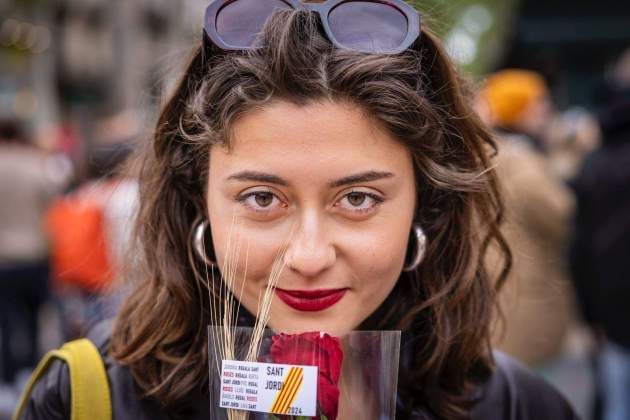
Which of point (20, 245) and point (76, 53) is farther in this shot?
point (76, 53)

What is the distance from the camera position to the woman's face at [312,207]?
60.3 inches

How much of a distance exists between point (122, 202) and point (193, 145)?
3374mm

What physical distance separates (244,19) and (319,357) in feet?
2.31

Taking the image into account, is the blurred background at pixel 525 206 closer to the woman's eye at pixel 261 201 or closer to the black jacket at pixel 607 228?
the black jacket at pixel 607 228

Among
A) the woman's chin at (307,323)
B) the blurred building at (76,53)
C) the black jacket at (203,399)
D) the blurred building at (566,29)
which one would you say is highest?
the blurred building at (76,53)

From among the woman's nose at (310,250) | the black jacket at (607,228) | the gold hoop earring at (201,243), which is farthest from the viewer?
the black jacket at (607,228)

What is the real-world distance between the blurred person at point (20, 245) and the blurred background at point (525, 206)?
1cm

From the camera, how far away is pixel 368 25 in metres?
1.65

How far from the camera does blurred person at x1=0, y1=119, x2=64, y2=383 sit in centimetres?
610

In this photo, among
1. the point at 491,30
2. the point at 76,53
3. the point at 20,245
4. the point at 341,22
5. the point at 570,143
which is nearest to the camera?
the point at 341,22

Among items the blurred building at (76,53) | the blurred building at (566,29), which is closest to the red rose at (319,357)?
the blurred building at (566,29)

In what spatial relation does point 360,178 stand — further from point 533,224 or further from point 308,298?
point 533,224

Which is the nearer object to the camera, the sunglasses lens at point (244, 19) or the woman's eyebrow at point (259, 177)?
the woman's eyebrow at point (259, 177)

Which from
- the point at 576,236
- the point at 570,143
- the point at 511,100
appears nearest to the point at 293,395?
the point at 576,236
